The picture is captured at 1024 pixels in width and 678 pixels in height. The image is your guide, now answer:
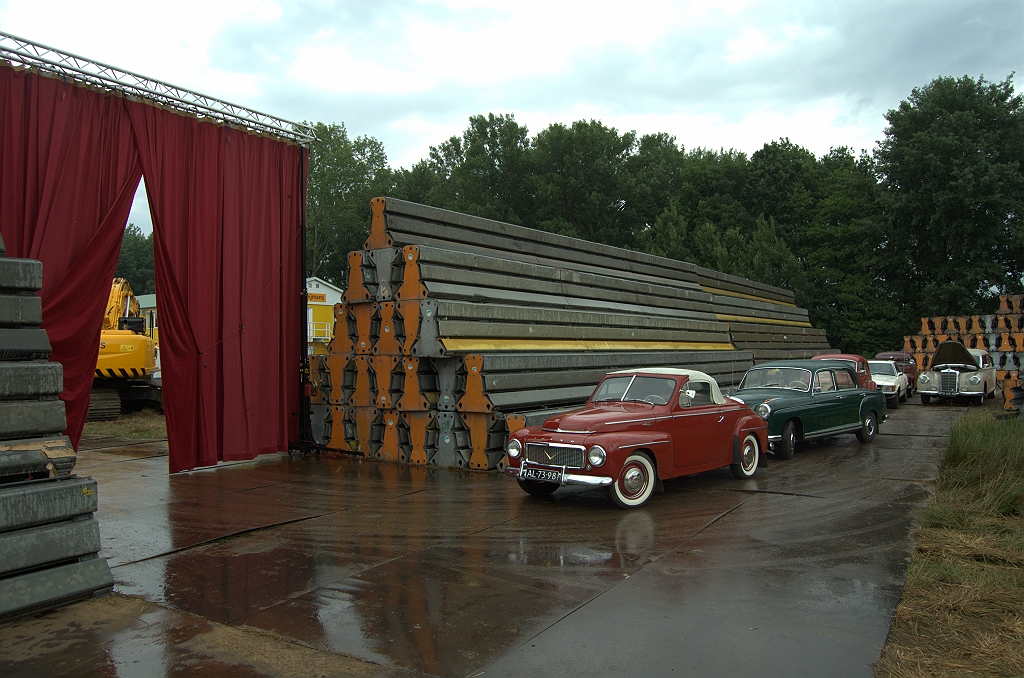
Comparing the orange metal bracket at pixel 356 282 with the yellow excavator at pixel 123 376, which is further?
the yellow excavator at pixel 123 376

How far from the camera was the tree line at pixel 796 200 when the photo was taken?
116 feet

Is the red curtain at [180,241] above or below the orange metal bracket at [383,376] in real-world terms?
above

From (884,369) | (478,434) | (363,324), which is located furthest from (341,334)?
(884,369)

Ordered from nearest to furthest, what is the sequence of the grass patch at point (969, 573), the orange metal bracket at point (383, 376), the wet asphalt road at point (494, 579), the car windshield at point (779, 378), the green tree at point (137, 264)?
the grass patch at point (969, 573) → the wet asphalt road at point (494, 579) → the orange metal bracket at point (383, 376) → the car windshield at point (779, 378) → the green tree at point (137, 264)

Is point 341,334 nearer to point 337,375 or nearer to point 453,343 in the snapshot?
point 337,375

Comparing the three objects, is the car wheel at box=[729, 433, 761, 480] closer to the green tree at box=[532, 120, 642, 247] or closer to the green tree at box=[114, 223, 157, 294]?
the green tree at box=[532, 120, 642, 247]

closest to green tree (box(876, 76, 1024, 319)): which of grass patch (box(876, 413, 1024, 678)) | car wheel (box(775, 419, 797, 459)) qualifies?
car wheel (box(775, 419, 797, 459))

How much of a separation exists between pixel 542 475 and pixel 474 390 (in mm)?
3035

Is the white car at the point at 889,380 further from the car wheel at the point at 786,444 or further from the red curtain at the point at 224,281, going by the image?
the red curtain at the point at 224,281

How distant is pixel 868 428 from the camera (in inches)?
551

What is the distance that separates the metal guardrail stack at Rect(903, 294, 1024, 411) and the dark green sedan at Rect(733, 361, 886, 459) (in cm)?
1340

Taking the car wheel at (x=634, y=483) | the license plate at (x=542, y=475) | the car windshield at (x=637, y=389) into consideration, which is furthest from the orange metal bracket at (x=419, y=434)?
the car wheel at (x=634, y=483)

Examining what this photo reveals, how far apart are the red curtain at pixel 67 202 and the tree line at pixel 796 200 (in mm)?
22391

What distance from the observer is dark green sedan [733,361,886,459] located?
11.9 meters
